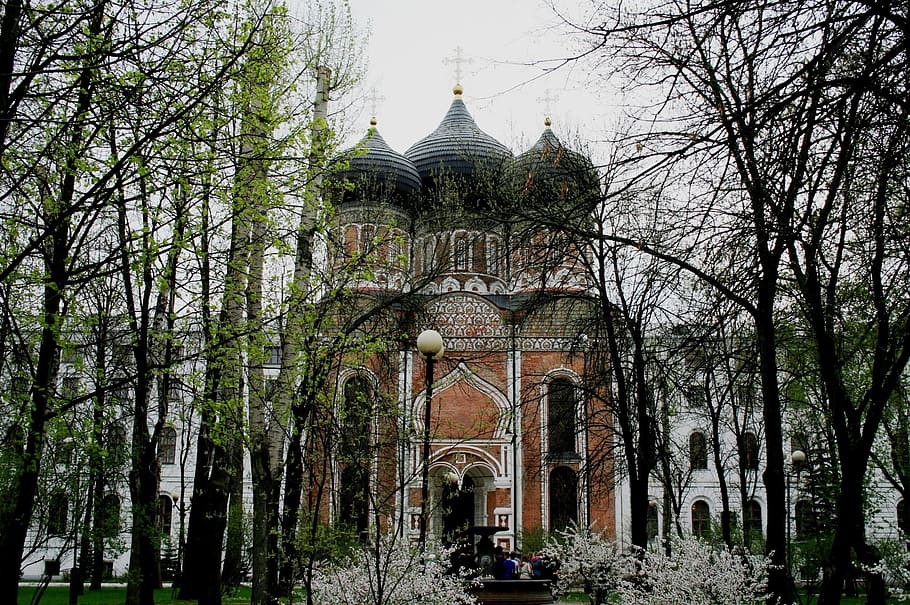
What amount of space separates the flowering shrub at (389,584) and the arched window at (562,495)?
1890 cm

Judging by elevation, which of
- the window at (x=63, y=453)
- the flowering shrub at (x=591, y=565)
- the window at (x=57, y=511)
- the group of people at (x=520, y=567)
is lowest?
the group of people at (x=520, y=567)

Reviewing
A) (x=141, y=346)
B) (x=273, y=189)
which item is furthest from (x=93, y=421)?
(x=273, y=189)

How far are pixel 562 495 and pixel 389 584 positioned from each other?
19.9 m

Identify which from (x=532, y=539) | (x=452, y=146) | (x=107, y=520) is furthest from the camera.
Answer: (x=452, y=146)

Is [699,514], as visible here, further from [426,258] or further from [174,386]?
[174,386]

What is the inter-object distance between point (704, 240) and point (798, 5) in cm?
205

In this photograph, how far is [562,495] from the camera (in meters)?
27.3

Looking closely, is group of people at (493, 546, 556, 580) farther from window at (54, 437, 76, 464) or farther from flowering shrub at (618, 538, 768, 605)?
window at (54, 437, 76, 464)

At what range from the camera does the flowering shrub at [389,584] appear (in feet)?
26.6

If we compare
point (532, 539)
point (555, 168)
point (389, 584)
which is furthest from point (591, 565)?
point (532, 539)

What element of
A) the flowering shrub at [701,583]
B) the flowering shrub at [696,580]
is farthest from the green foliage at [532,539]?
the flowering shrub at [701,583]

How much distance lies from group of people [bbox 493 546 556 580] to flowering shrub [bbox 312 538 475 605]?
6610mm

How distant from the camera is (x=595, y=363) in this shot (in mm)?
13336

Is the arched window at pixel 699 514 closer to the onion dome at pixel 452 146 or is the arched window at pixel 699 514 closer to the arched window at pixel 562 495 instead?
the arched window at pixel 562 495
